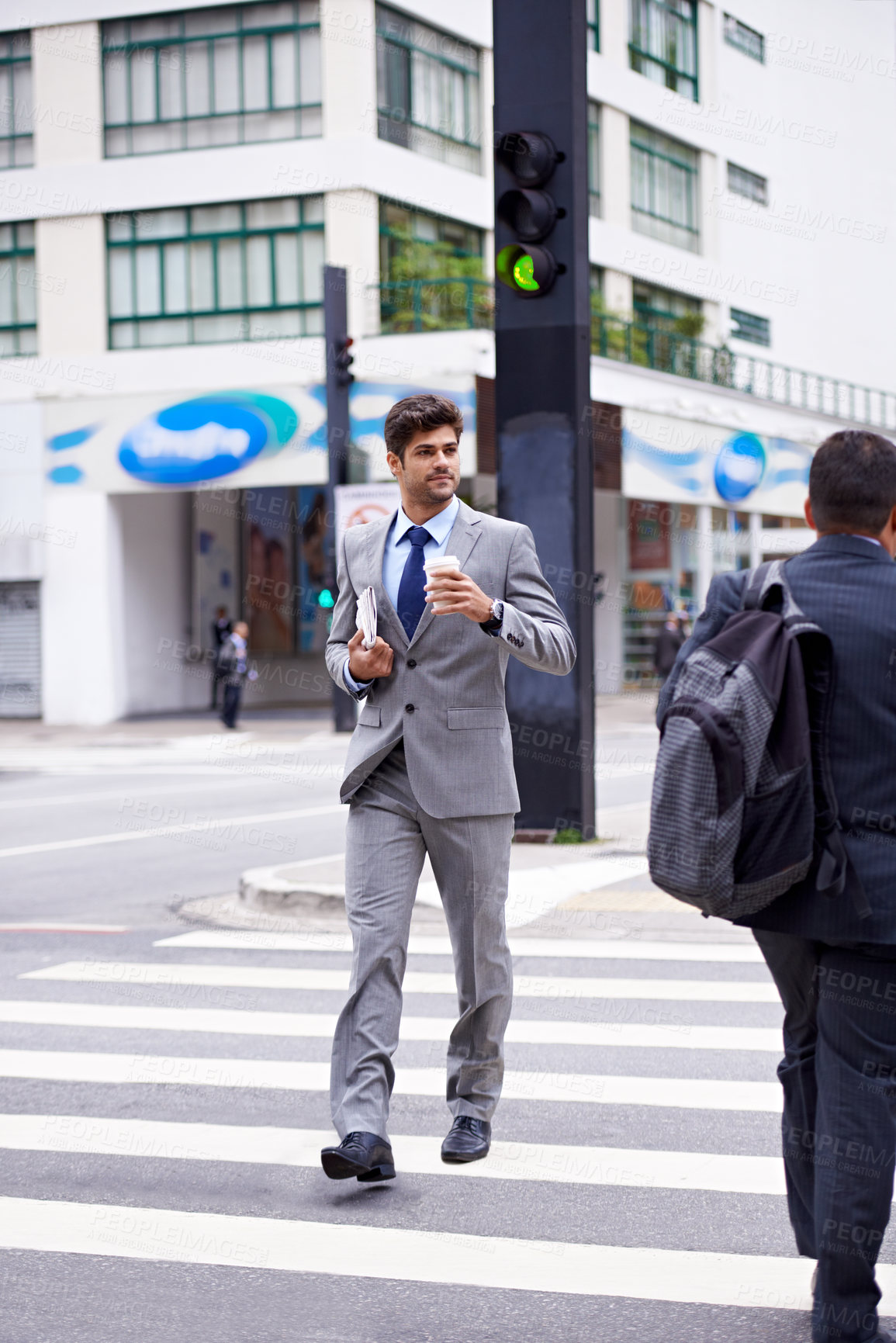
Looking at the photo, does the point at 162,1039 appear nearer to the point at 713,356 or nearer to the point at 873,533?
the point at 873,533

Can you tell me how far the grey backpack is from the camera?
312cm

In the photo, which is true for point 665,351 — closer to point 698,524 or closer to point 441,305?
point 698,524

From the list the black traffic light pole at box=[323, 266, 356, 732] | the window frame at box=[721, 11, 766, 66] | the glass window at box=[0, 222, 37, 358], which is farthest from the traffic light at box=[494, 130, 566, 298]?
the window frame at box=[721, 11, 766, 66]

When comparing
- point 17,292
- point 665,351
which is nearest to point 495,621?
A: point 17,292

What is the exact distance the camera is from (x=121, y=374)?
30109 millimetres

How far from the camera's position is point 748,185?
42.8 metres

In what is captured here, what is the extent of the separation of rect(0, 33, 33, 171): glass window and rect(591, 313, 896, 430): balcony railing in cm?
1073

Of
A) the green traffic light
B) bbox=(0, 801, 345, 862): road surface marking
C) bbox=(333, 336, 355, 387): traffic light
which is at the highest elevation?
bbox=(333, 336, 355, 387): traffic light

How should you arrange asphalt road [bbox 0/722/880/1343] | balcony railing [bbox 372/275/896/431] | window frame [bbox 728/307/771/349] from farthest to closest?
window frame [bbox 728/307/771/349]
balcony railing [bbox 372/275/896/431]
asphalt road [bbox 0/722/880/1343]

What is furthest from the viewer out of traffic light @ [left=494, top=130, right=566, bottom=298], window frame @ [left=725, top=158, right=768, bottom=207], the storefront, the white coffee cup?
window frame @ [left=725, top=158, right=768, bottom=207]

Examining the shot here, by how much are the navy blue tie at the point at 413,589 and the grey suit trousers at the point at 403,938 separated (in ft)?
1.21

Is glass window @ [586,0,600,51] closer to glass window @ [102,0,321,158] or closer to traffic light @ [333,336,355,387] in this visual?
glass window @ [102,0,321,158]

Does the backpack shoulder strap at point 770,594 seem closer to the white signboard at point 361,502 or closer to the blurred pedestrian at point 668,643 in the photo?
the white signboard at point 361,502

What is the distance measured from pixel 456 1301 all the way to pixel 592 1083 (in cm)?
199
